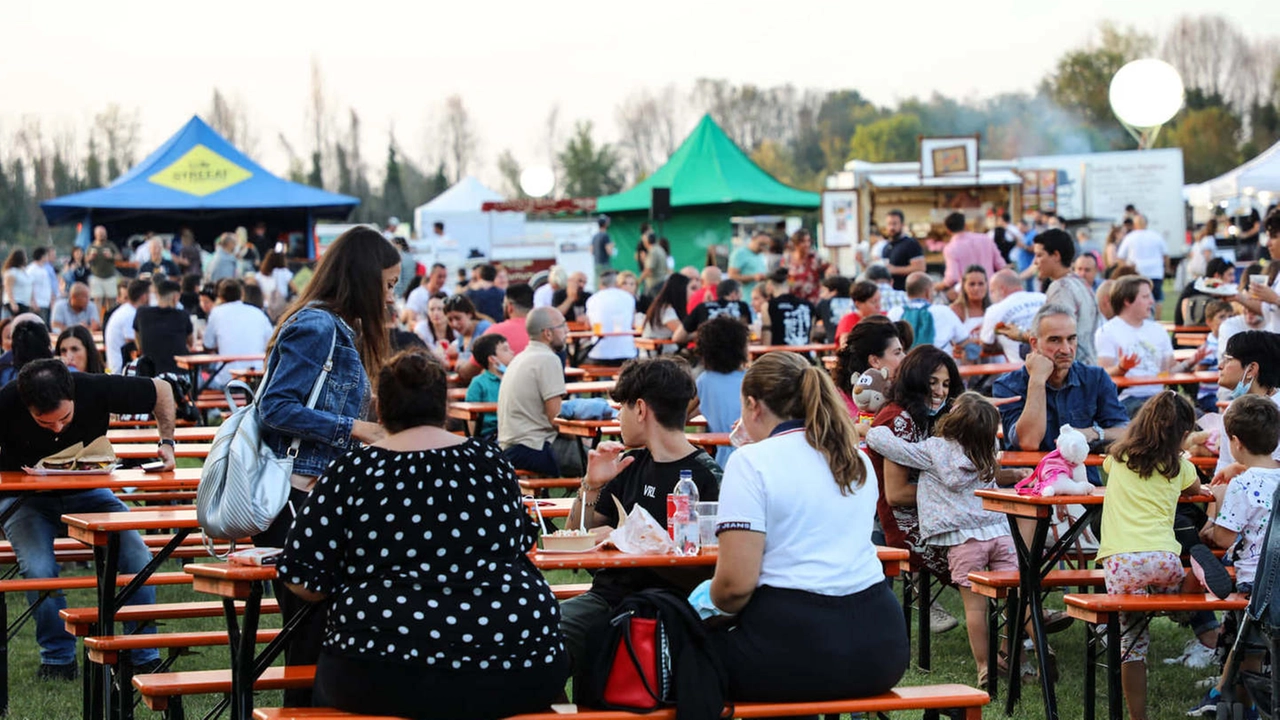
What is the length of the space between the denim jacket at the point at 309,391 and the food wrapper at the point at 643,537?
849 mm

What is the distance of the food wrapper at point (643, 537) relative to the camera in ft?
13.3

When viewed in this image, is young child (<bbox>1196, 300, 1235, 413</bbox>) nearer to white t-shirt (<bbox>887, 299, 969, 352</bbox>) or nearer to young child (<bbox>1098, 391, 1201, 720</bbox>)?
white t-shirt (<bbox>887, 299, 969, 352</bbox>)

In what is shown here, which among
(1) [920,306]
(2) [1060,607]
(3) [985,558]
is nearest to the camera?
(3) [985,558]

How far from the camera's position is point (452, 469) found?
338 centimetres

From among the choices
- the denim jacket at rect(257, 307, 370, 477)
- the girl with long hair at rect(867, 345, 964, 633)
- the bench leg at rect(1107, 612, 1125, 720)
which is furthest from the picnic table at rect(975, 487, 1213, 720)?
the denim jacket at rect(257, 307, 370, 477)

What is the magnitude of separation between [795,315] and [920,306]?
8.34 feet

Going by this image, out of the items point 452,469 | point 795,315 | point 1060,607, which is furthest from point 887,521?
point 795,315

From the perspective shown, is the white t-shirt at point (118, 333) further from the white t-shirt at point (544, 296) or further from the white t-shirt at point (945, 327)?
the white t-shirt at point (945, 327)

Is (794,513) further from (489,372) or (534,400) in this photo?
(489,372)

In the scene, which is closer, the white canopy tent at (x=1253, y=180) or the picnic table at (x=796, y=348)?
the picnic table at (x=796, y=348)

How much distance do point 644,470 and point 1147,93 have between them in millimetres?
18060

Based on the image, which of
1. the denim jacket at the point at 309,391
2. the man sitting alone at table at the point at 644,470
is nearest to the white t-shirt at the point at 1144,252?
the man sitting alone at table at the point at 644,470

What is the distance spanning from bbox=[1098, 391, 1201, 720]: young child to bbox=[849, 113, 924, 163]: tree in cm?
5358

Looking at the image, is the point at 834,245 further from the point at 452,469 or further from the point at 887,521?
the point at 452,469
